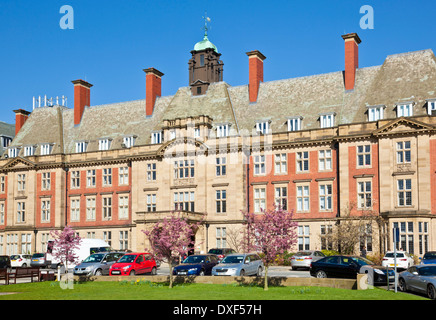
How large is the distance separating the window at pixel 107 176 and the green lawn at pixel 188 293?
32.9 m

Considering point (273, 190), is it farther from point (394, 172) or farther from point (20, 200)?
point (20, 200)

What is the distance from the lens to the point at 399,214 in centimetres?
4706

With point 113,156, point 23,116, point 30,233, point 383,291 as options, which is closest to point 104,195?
point 113,156

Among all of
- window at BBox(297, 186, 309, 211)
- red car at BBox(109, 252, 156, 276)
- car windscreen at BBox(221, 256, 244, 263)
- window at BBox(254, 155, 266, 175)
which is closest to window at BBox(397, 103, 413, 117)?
window at BBox(297, 186, 309, 211)

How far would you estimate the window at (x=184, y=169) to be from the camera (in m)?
57.8

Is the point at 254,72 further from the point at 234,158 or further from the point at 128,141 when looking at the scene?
the point at 128,141

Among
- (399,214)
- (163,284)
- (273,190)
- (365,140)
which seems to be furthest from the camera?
(273,190)

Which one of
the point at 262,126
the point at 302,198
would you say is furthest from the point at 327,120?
the point at 302,198

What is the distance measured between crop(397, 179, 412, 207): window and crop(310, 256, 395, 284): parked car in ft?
56.0

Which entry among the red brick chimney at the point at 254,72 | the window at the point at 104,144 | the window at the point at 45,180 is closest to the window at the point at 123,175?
the window at the point at 104,144

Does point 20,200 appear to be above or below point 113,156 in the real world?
below

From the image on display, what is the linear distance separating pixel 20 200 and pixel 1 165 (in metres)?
4.98

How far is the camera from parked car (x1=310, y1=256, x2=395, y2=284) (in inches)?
1204

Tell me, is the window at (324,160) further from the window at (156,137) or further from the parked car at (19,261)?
the parked car at (19,261)
